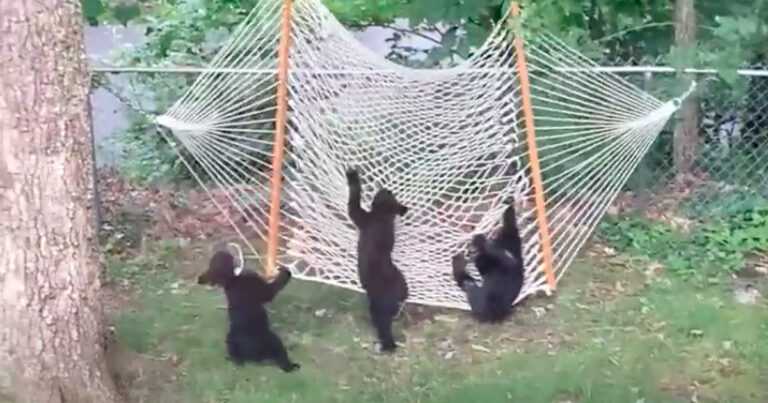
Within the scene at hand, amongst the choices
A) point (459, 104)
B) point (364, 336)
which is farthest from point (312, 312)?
point (459, 104)

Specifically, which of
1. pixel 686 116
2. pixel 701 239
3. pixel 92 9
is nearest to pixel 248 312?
pixel 92 9

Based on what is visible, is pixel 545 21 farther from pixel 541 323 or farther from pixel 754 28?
pixel 541 323

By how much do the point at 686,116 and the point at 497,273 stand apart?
1.99 m

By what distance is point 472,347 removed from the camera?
497 centimetres

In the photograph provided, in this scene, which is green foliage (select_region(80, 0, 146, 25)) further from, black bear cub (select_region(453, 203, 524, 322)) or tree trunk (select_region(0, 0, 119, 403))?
black bear cub (select_region(453, 203, 524, 322))

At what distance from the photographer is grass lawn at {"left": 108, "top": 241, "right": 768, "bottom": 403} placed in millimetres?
4539

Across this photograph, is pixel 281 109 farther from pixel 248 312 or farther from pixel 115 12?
pixel 115 12

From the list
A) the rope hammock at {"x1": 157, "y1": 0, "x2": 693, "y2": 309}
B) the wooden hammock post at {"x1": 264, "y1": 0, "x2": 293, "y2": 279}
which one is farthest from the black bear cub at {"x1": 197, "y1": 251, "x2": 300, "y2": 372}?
the wooden hammock post at {"x1": 264, "y1": 0, "x2": 293, "y2": 279}

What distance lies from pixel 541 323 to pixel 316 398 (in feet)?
3.87

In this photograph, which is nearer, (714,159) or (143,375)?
(143,375)

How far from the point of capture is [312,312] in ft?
17.5

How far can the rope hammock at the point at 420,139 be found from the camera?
5383 mm

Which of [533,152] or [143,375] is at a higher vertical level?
[533,152]

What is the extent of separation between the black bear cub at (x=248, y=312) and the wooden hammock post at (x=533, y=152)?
49.0 inches
